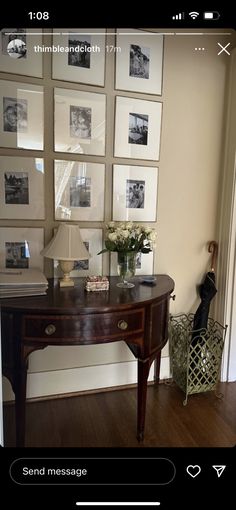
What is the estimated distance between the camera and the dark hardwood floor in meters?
1.36

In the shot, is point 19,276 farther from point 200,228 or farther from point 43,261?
point 200,228

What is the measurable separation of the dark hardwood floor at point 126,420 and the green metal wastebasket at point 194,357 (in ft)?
0.31

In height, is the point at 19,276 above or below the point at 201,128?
below

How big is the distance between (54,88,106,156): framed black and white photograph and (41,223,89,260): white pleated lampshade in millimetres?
445

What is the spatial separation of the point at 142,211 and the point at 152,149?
34cm

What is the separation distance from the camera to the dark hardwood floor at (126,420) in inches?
53.4

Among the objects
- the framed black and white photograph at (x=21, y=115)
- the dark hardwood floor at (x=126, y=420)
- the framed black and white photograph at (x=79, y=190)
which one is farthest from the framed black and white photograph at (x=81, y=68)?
the dark hardwood floor at (x=126, y=420)

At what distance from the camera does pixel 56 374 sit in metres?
1.62

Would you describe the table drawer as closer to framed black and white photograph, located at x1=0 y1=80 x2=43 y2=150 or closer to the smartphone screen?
the smartphone screen

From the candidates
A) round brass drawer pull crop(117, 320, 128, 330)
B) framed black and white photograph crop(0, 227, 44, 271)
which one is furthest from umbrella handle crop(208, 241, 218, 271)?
framed black and white photograph crop(0, 227, 44, 271)
